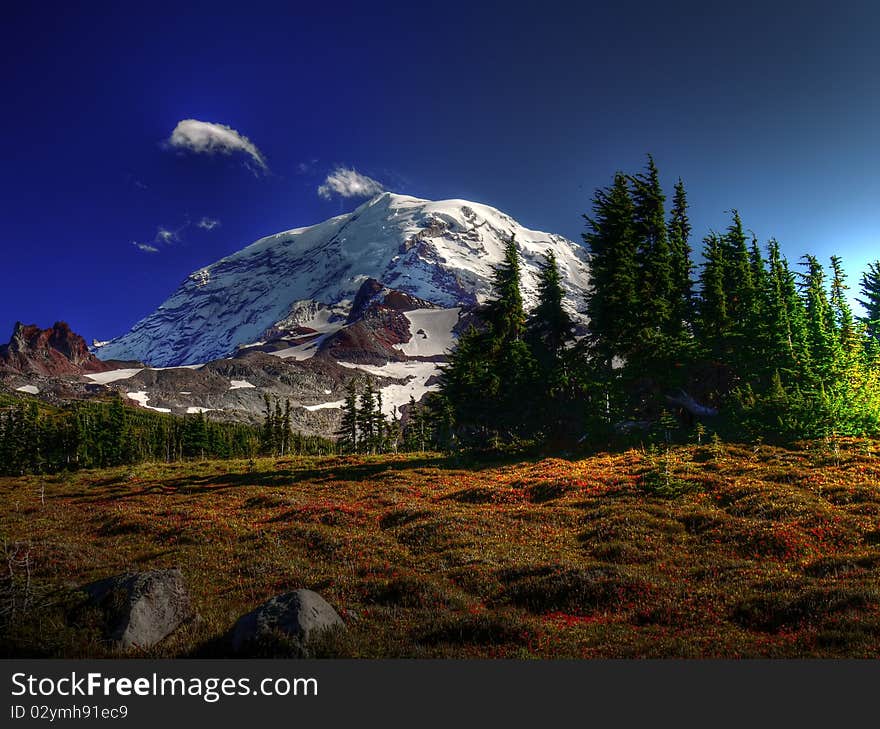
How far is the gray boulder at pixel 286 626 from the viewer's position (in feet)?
24.3

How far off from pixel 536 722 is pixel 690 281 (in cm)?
4082

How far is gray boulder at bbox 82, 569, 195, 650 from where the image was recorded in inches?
338

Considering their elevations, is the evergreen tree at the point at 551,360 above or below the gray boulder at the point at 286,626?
above

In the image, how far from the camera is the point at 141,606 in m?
9.00

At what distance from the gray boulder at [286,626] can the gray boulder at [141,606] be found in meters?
1.99

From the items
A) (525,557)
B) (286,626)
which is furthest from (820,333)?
(286,626)

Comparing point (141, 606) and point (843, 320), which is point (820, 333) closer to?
point (843, 320)

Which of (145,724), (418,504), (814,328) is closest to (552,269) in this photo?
(814,328)

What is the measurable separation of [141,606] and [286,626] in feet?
11.1

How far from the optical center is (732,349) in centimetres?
3516

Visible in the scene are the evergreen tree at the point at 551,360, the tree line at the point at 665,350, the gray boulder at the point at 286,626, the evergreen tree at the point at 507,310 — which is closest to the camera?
the gray boulder at the point at 286,626

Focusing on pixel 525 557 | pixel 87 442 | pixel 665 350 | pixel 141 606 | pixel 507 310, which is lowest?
pixel 525 557

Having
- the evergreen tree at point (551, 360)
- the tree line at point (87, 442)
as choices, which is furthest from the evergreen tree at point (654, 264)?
the tree line at point (87, 442)

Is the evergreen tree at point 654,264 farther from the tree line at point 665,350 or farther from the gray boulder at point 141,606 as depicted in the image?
the gray boulder at point 141,606
